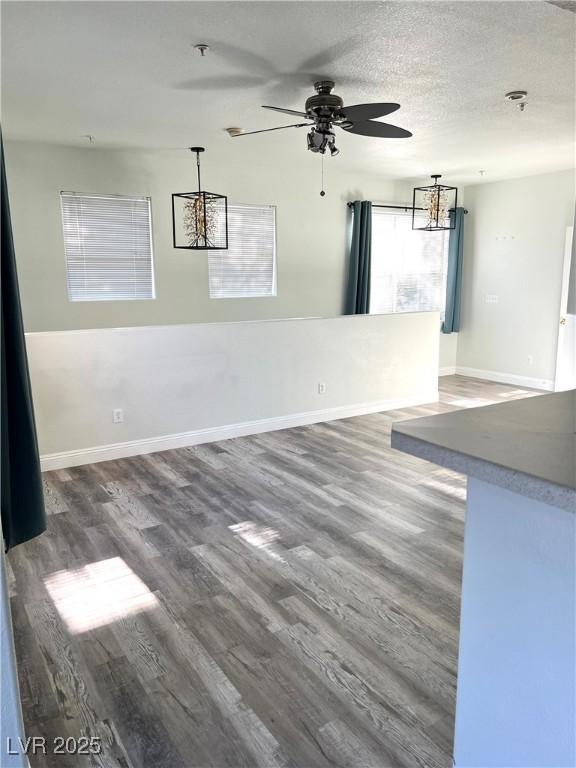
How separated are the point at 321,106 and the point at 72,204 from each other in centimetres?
322

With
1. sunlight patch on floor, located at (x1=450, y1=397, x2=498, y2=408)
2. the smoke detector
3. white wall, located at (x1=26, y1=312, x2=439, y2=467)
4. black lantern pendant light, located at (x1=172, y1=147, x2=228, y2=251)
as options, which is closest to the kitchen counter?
the smoke detector

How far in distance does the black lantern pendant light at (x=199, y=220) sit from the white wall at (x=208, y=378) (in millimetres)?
1225

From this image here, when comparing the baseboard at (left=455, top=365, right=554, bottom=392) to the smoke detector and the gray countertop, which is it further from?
the gray countertop

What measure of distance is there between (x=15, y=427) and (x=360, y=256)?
6034 mm

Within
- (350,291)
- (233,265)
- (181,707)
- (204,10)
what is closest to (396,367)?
(350,291)

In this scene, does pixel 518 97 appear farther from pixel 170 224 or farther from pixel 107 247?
pixel 107 247

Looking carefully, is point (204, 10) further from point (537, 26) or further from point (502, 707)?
point (502, 707)

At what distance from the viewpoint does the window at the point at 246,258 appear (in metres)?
6.56

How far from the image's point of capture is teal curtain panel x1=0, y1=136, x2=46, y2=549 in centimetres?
176

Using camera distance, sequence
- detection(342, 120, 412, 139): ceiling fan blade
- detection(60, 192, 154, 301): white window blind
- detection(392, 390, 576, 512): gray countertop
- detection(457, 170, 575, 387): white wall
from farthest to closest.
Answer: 1. detection(457, 170, 575, 387): white wall
2. detection(60, 192, 154, 301): white window blind
3. detection(342, 120, 412, 139): ceiling fan blade
4. detection(392, 390, 576, 512): gray countertop

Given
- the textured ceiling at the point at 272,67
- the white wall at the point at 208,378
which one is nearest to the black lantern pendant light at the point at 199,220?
the textured ceiling at the point at 272,67

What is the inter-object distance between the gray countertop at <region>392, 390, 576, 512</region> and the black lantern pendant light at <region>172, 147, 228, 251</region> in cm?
435

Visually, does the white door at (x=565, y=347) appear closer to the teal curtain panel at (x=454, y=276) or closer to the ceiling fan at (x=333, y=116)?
the teal curtain panel at (x=454, y=276)

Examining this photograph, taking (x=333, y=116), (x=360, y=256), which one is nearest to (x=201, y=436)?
(x=333, y=116)
